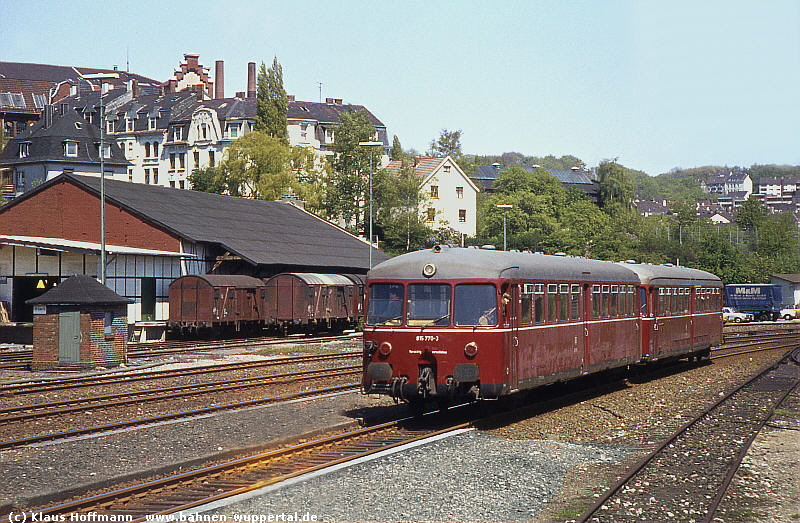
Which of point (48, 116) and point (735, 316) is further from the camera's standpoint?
point (48, 116)

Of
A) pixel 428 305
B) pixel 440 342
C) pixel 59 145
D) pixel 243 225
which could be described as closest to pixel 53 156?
pixel 59 145

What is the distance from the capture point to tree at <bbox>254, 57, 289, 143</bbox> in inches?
3450

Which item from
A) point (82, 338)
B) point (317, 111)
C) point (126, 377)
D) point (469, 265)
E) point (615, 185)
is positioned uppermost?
point (317, 111)

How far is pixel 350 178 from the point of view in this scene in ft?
275

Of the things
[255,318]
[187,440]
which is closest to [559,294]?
[187,440]

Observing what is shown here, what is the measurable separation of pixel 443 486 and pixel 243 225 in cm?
4471

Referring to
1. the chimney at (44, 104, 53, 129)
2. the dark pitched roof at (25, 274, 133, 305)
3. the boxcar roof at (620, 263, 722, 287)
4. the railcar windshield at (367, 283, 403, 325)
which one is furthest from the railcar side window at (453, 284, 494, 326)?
the chimney at (44, 104, 53, 129)

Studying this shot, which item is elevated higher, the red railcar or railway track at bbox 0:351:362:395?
the red railcar

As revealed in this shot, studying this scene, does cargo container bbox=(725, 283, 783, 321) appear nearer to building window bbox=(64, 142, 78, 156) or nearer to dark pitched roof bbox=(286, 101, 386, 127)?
dark pitched roof bbox=(286, 101, 386, 127)

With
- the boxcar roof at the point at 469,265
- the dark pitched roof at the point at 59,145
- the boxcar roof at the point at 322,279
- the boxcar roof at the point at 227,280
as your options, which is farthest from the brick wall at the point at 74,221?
the dark pitched roof at the point at 59,145

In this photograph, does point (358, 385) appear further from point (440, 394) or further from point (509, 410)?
point (440, 394)

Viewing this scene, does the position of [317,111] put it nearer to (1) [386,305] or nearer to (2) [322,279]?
(2) [322,279]

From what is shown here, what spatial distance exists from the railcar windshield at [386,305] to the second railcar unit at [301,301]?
2847 centimetres

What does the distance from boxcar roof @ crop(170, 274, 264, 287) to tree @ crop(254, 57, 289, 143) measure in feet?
139
